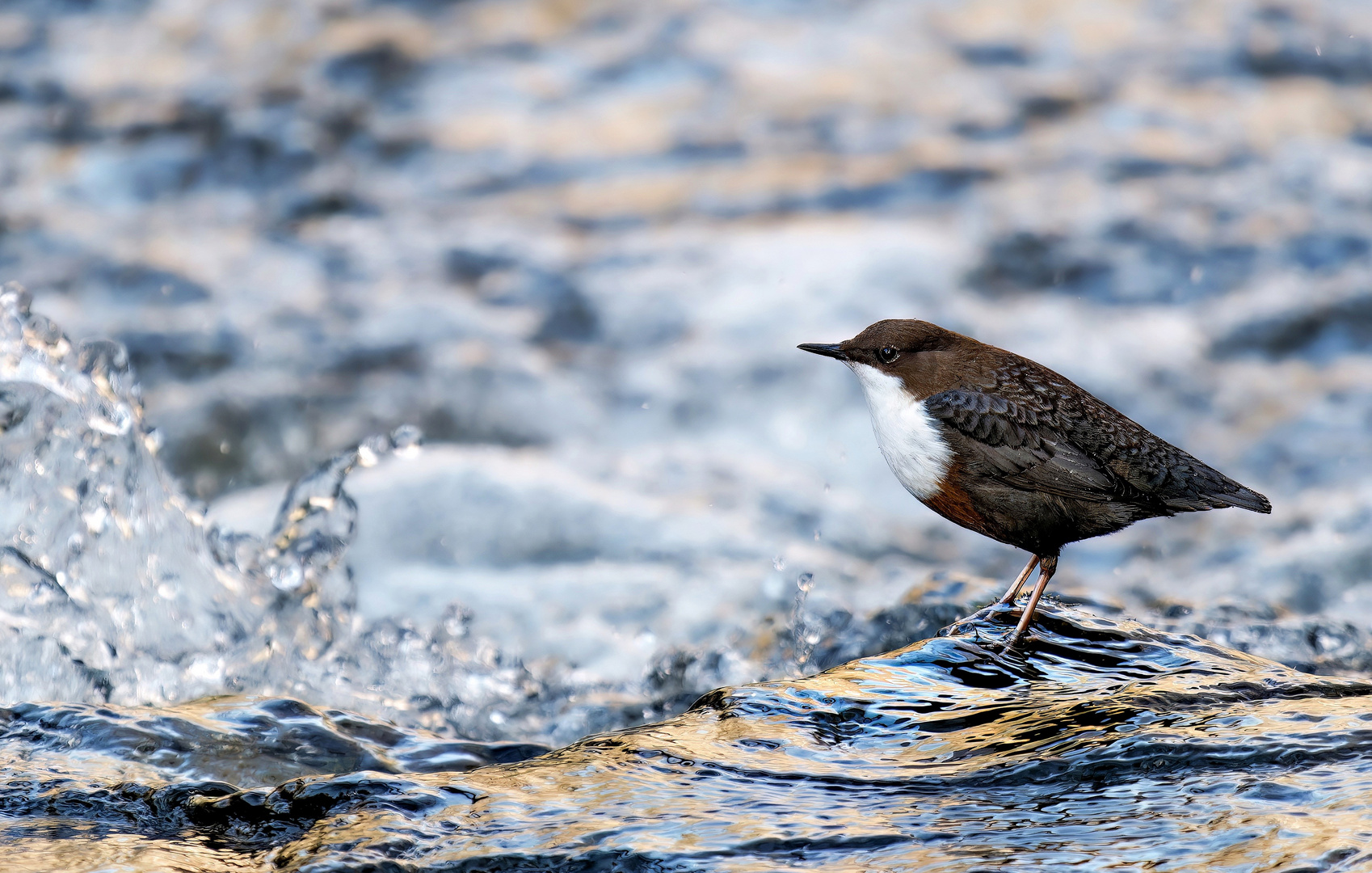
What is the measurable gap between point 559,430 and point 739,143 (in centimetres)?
351

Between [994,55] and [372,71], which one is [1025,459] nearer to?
[994,55]

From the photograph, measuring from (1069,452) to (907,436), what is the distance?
41cm

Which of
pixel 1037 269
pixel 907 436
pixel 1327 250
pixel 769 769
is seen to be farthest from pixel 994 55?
→ pixel 769 769

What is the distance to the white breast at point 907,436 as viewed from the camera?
11.4 ft

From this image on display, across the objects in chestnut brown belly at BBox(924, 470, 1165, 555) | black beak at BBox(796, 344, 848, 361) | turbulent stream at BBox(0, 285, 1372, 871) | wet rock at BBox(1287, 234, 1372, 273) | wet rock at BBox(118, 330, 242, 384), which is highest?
wet rock at BBox(1287, 234, 1372, 273)

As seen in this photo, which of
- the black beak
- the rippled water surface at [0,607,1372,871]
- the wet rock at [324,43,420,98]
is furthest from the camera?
the wet rock at [324,43,420,98]

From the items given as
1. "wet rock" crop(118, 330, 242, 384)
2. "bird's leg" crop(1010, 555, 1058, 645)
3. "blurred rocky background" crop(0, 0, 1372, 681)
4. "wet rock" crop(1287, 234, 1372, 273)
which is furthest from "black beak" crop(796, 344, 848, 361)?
"wet rock" crop(1287, 234, 1372, 273)

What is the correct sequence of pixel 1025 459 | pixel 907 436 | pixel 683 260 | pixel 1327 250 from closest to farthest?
pixel 1025 459
pixel 907 436
pixel 1327 250
pixel 683 260

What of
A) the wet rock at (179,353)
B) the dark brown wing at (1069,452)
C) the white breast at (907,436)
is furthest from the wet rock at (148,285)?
the dark brown wing at (1069,452)

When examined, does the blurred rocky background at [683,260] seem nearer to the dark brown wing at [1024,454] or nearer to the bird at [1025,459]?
the bird at [1025,459]

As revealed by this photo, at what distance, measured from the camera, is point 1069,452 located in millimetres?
3438

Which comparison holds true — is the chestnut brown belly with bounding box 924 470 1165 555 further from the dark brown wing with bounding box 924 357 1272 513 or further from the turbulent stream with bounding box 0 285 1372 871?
the turbulent stream with bounding box 0 285 1372 871

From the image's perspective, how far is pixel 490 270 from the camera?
9.69 metres

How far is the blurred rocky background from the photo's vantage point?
750cm
